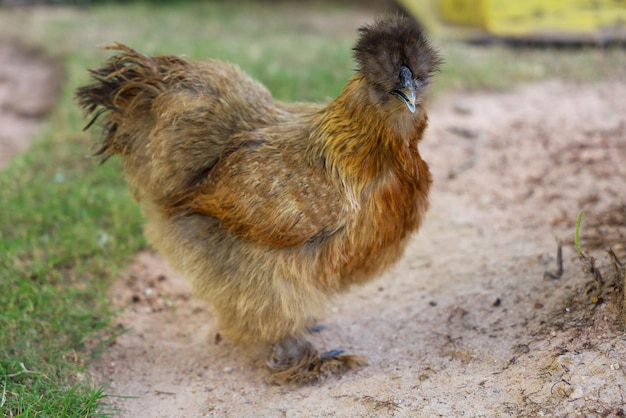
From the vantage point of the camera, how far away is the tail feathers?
406 cm

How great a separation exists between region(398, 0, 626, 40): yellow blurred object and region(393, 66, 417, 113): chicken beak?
5.96m

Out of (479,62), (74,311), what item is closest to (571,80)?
(479,62)

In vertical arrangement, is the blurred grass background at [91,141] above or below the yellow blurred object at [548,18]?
below

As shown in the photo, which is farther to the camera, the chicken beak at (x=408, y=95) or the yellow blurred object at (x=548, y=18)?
the yellow blurred object at (x=548, y=18)

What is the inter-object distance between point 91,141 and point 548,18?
20.8ft

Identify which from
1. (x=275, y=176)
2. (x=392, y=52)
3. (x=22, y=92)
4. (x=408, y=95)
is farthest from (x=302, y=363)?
(x=22, y=92)

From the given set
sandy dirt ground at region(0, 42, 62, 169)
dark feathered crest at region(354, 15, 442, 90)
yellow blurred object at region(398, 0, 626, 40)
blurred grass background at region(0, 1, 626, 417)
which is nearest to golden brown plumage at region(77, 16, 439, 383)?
dark feathered crest at region(354, 15, 442, 90)

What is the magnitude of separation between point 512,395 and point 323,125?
1.70m

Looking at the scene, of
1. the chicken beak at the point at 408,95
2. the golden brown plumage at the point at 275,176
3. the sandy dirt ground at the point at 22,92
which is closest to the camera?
the chicken beak at the point at 408,95

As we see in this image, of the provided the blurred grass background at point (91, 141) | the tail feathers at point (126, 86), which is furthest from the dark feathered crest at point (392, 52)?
the blurred grass background at point (91, 141)

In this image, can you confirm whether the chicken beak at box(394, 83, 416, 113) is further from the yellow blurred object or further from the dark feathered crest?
the yellow blurred object

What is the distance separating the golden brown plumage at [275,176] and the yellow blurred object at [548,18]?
548cm

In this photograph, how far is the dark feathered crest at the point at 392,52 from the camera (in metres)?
3.37

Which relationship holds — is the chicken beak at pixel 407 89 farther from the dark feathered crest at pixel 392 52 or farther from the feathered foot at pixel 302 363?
the feathered foot at pixel 302 363
